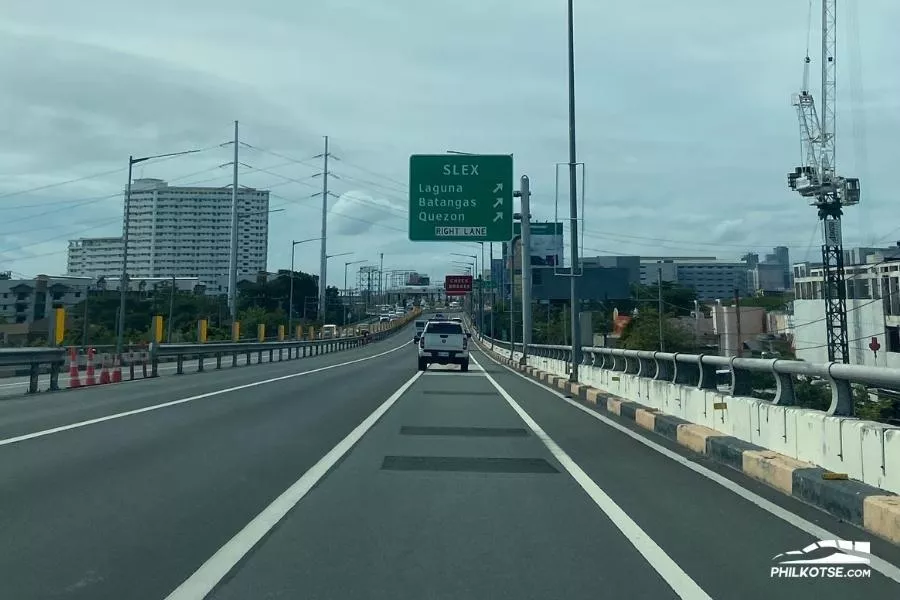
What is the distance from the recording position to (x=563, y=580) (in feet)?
17.6

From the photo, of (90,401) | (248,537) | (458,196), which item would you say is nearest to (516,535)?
(248,537)

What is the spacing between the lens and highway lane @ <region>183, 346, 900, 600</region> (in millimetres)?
5230

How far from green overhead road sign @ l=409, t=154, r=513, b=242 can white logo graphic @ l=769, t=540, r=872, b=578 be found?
24.6 metres

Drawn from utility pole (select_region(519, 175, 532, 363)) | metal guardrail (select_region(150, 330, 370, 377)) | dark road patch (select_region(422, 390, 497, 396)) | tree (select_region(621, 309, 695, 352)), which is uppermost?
utility pole (select_region(519, 175, 532, 363))

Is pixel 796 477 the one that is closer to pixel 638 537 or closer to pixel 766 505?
pixel 766 505

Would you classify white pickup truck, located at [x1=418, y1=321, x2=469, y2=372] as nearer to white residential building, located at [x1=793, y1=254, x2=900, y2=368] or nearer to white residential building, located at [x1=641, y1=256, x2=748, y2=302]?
white residential building, located at [x1=793, y1=254, x2=900, y2=368]

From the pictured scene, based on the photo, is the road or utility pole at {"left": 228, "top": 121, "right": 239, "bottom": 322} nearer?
the road

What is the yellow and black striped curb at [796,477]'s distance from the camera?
6410 mm

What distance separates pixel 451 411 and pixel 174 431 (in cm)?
603

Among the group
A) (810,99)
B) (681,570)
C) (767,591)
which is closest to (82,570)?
(681,570)

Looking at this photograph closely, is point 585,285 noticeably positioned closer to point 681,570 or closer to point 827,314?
point 827,314

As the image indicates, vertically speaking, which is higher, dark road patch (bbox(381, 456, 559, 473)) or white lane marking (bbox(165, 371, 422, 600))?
white lane marking (bbox(165, 371, 422, 600))

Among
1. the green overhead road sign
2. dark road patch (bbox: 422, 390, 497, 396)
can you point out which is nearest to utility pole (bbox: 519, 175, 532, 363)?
the green overhead road sign

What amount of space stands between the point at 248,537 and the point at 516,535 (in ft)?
6.96
